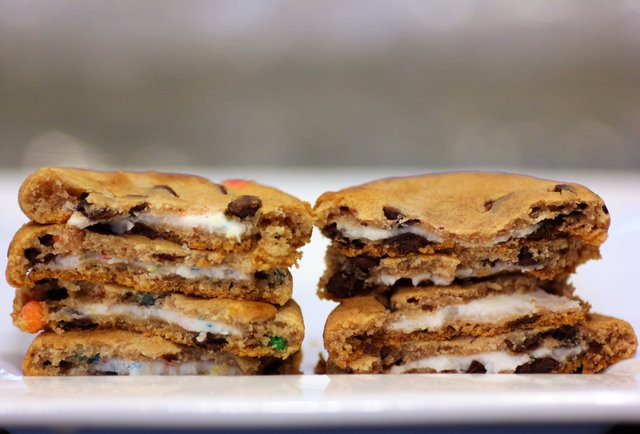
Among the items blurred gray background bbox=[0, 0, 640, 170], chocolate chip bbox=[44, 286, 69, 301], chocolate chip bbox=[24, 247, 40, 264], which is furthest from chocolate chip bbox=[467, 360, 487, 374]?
blurred gray background bbox=[0, 0, 640, 170]

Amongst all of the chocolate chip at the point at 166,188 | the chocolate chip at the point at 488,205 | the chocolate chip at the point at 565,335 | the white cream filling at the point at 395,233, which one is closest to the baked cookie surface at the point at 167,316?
the white cream filling at the point at 395,233

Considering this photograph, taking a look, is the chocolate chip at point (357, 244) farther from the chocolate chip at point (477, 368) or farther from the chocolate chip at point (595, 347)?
the chocolate chip at point (595, 347)

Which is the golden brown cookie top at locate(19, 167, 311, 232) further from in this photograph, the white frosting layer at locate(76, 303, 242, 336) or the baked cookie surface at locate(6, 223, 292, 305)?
the white frosting layer at locate(76, 303, 242, 336)

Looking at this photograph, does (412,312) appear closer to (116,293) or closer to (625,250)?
(116,293)

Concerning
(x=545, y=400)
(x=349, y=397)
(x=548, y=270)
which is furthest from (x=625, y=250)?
(x=349, y=397)

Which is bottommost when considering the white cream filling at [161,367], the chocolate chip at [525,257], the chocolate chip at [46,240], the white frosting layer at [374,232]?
the white cream filling at [161,367]

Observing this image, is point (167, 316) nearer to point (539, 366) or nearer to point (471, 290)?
point (471, 290)

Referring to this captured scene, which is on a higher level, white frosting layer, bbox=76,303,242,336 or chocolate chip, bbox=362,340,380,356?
white frosting layer, bbox=76,303,242,336
